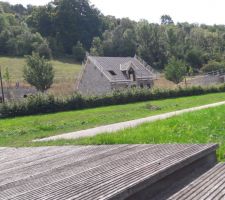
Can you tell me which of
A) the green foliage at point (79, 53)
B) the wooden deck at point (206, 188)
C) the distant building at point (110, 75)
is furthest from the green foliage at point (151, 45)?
the wooden deck at point (206, 188)

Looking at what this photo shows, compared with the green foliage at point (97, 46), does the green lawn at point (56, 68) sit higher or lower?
lower

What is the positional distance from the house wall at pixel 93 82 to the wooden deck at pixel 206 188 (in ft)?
191

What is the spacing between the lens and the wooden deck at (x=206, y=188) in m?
4.06

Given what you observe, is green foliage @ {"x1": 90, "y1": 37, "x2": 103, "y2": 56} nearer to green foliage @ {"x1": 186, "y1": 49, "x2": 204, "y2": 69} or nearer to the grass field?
the grass field

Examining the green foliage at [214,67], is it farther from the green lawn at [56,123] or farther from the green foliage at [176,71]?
the green lawn at [56,123]

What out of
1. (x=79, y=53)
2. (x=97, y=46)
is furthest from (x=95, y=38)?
(x=79, y=53)

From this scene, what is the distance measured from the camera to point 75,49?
398 feet

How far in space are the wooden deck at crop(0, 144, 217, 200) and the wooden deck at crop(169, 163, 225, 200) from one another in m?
0.24

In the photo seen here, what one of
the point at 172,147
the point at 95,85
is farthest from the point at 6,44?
the point at 172,147

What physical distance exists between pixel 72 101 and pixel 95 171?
35258 mm

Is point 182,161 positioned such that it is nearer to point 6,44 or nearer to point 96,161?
point 96,161

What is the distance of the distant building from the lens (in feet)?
210

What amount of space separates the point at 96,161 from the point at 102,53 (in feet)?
379

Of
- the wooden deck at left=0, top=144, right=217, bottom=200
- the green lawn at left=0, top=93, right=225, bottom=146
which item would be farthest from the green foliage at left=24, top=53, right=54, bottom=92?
the wooden deck at left=0, top=144, right=217, bottom=200
